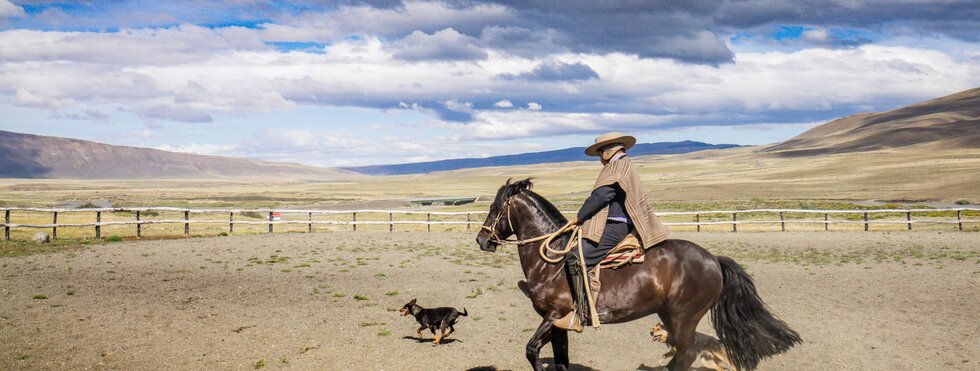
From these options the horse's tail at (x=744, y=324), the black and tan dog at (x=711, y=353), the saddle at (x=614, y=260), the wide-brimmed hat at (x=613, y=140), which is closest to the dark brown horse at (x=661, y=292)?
the horse's tail at (x=744, y=324)

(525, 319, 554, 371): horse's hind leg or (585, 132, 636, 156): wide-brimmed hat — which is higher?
(585, 132, 636, 156): wide-brimmed hat

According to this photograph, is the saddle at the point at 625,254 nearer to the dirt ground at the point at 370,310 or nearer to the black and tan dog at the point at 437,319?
the dirt ground at the point at 370,310

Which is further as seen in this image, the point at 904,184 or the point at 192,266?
the point at 904,184

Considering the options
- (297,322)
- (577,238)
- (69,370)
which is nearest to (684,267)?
(577,238)

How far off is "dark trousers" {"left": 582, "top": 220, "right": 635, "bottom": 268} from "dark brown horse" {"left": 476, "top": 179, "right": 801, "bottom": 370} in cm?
26

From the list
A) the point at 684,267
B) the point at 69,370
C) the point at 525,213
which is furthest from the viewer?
the point at 69,370

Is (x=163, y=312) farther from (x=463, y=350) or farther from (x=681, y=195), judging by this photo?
(x=681, y=195)

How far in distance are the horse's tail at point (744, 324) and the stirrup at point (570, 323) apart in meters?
1.88

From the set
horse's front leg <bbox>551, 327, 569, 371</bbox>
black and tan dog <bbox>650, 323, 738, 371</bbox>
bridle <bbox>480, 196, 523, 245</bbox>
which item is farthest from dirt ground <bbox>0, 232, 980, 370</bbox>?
bridle <bbox>480, 196, 523, 245</bbox>

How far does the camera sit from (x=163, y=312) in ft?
41.8

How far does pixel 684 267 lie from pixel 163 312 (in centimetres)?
962

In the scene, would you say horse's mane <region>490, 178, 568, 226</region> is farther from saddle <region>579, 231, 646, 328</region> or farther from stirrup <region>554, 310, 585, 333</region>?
stirrup <region>554, 310, 585, 333</region>

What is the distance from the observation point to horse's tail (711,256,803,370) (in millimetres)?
8555

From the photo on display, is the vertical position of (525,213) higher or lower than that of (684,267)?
higher
